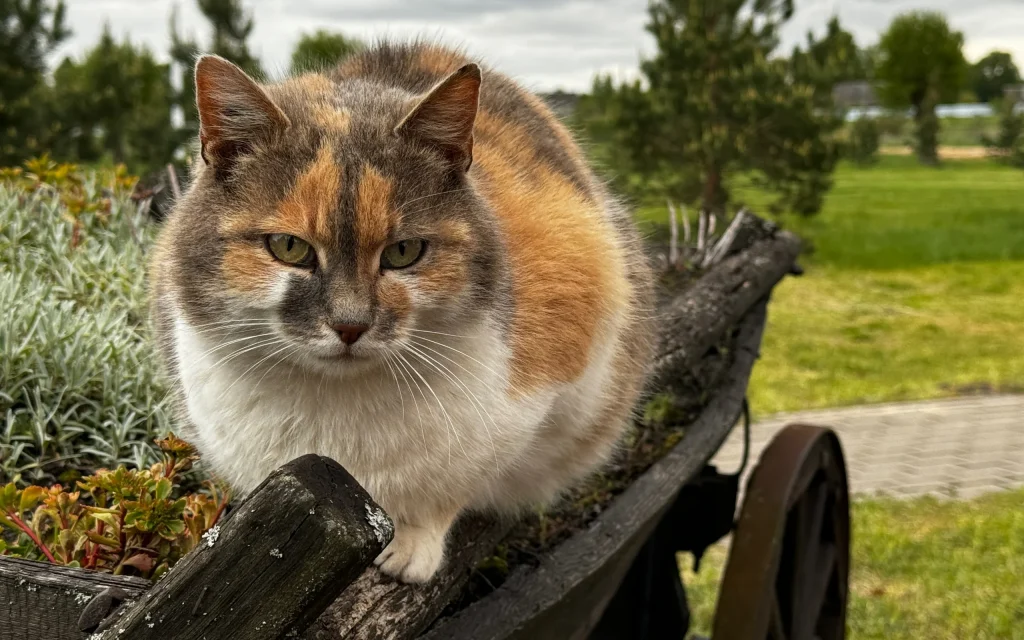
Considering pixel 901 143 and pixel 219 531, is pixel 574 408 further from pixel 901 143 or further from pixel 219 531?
pixel 901 143

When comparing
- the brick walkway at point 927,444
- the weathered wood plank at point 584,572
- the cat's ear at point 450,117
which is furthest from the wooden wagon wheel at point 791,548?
the brick walkway at point 927,444

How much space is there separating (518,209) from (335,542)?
0.90m

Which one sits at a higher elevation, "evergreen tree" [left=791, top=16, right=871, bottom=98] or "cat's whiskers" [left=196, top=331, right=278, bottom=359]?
"evergreen tree" [left=791, top=16, right=871, bottom=98]

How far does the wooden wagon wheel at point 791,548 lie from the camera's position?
8.70ft

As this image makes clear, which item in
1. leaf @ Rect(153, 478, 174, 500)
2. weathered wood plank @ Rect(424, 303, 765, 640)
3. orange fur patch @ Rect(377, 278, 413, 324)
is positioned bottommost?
weathered wood plank @ Rect(424, 303, 765, 640)

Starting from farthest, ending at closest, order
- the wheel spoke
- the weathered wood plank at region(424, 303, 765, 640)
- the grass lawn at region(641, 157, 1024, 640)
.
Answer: the grass lawn at region(641, 157, 1024, 640)
the wheel spoke
the weathered wood plank at region(424, 303, 765, 640)

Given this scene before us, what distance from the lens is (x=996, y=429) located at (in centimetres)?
781

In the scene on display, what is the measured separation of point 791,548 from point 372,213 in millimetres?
2467

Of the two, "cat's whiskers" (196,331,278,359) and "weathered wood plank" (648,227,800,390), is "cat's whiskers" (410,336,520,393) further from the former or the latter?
"weathered wood plank" (648,227,800,390)

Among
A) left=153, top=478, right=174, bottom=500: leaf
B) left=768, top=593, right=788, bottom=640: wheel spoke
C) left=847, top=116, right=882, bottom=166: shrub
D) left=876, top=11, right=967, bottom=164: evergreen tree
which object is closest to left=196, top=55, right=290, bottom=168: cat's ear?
left=153, top=478, right=174, bottom=500: leaf

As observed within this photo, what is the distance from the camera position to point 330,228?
1.29m

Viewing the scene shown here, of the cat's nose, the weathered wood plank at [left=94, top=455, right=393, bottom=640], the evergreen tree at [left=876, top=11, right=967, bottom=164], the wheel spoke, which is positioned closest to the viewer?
the weathered wood plank at [left=94, top=455, right=393, bottom=640]

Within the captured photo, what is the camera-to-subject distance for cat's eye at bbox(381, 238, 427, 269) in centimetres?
136

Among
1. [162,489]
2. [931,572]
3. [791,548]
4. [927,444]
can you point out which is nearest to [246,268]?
[162,489]
